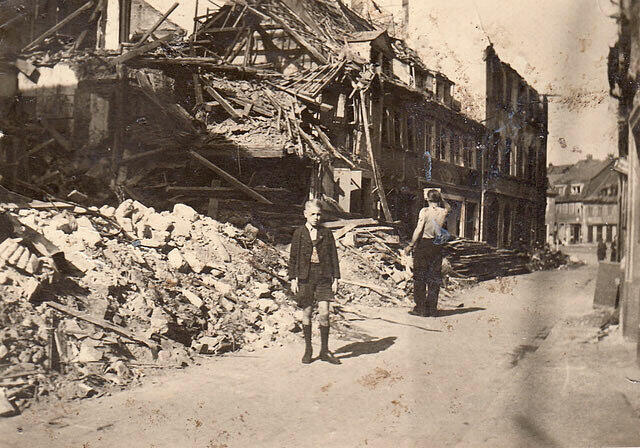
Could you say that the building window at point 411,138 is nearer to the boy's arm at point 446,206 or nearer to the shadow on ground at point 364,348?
the boy's arm at point 446,206

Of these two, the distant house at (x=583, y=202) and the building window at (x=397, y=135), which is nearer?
the distant house at (x=583, y=202)

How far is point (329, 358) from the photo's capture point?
3777 mm

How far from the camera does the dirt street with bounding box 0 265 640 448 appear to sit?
10.2 ft

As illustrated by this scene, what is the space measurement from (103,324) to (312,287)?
155cm

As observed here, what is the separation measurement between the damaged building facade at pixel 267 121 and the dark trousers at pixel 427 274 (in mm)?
221

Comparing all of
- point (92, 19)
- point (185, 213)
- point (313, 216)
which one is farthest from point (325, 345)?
point (92, 19)

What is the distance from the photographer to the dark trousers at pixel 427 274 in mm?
3979

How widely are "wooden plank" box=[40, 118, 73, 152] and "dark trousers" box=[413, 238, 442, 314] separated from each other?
4.63 metres

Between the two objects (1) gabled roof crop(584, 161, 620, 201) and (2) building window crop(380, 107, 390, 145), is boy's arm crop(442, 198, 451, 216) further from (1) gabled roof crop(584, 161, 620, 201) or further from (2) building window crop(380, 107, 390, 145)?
(1) gabled roof crop(584, 161, 620, 201)

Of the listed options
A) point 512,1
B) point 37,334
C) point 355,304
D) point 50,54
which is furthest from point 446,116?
point 50,54

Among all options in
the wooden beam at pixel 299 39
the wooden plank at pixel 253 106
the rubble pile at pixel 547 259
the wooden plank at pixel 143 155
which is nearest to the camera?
the rubble pile at pixel 547 259

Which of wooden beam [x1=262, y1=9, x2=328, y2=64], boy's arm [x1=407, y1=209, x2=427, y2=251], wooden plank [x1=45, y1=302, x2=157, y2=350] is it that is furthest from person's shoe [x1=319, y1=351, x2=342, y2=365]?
wooden beam [x1=262, y1=9, x2=328, y2=64]

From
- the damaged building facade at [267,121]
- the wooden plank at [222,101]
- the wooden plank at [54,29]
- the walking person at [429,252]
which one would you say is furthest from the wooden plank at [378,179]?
the wooden plank at [54,29]

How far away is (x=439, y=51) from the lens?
437cm
